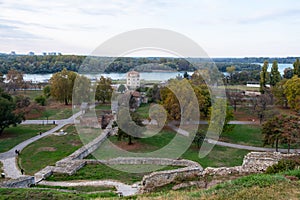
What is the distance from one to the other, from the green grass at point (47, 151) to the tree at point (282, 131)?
580 inches

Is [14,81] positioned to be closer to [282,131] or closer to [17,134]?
[17,134]

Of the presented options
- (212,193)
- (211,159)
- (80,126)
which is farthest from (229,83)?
(212,193)

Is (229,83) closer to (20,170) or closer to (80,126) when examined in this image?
(80,126)

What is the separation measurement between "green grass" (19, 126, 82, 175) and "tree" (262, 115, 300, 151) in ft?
48.3

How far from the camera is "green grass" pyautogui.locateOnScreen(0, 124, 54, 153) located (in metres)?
25.1

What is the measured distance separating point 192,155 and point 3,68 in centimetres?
8137

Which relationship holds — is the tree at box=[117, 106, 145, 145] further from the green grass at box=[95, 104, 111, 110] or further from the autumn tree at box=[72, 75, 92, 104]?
the autumn tree at box=[72, 75, 92, 104]

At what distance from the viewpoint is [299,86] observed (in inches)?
1448

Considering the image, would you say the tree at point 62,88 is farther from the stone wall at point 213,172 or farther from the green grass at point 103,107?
the stone wall at point 213,172

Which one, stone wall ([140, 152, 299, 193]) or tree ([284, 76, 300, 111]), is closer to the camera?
stone wall ([140, 152, 299, 193])

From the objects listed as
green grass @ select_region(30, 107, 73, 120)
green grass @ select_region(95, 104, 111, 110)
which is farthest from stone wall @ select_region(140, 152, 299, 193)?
green grass @ select_region(95, 104, 111, 110)

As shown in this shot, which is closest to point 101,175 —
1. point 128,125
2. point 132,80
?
point 128,125

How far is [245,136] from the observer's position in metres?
28.1

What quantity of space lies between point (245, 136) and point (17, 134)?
2106 cm
